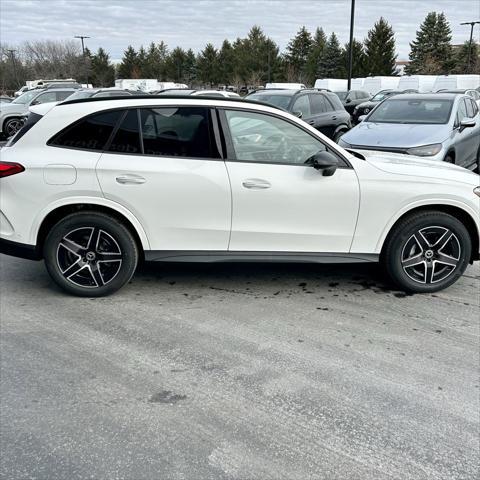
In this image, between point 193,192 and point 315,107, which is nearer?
point 193,192

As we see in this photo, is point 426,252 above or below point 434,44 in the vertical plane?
below

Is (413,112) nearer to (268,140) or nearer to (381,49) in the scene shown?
(268,140)

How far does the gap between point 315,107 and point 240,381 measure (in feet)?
34.1

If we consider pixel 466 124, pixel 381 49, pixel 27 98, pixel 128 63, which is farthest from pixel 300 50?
pixel 466 124

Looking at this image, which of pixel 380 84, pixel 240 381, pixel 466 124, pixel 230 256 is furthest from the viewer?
pixel 380 84

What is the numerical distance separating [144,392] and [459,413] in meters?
1.84

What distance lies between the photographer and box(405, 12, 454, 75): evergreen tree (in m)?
67.5

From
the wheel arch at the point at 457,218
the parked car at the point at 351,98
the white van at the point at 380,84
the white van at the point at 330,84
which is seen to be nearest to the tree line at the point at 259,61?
the white van at the point at 380,84

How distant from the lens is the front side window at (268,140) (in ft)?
14.2

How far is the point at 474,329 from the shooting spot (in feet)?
13.0

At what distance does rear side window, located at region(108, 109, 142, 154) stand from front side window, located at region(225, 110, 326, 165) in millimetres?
792

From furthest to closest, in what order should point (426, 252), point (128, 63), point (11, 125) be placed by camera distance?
point (128, 63), point (11, 125), point (426, 252)

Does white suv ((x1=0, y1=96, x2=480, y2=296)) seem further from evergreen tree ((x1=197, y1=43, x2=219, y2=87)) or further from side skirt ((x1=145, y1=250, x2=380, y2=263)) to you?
evergreen tree ((x1=197, y1=43, x2=219, y2=87))

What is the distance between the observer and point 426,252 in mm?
4582
